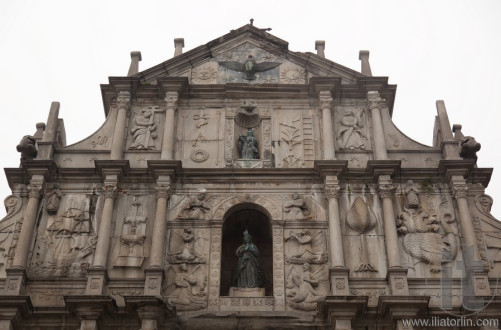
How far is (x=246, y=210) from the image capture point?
1423 cm

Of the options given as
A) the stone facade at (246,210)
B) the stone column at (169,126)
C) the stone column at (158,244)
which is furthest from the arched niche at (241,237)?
the stone column at (169,126)

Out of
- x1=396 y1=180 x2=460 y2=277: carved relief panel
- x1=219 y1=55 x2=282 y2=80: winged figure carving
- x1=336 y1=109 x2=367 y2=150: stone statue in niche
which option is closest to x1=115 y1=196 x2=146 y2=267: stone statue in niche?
x1=219 y1=55 x2=282 y2=80: winged figure carving

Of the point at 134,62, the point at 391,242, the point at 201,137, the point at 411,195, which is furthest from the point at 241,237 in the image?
the point at 134,62

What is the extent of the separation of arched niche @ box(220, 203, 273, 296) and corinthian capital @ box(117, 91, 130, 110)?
3.36 meters

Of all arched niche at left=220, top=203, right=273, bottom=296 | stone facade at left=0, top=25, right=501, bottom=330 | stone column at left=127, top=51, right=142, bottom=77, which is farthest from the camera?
stone column at left=127, top=51, right=142, bottom=77

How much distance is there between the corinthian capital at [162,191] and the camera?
1370 cm

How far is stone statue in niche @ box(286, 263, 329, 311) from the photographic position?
12.6 m

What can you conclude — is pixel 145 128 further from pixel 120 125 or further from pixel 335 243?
pixel 335 243

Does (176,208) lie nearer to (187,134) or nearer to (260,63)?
(187,134)

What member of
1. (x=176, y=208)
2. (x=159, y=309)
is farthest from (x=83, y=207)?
(x=159, y=309)

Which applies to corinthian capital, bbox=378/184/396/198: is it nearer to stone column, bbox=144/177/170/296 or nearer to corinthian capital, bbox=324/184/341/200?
corinthian capital, bbox=324/184/341/200

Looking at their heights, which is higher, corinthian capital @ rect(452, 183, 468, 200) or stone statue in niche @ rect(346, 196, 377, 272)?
corinthian capital @ rect(452, 183, 468, 200)

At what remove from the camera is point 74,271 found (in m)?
13.0

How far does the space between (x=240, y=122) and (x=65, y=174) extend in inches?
149
